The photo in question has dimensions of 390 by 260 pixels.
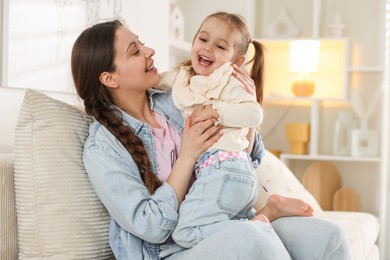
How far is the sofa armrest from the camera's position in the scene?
1.83 metres

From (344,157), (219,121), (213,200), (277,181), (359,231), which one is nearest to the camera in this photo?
(213,200)

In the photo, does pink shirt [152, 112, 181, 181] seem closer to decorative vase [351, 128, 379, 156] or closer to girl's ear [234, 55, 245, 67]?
girl's ear [234, 55, 245, 67]

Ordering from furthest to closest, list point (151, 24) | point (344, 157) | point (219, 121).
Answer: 1. point (344, 157)
2. point (151, 24)
3. point (219, 121)

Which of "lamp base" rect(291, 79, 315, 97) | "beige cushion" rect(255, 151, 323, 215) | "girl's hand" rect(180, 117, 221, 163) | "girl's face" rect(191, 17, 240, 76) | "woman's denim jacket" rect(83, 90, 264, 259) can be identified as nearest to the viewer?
"woman's denim jacket" rect(83, 90, 264, 259)

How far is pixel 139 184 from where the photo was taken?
6.06 ft

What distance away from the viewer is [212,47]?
2.09 meters

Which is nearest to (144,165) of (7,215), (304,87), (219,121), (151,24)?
(219,121)

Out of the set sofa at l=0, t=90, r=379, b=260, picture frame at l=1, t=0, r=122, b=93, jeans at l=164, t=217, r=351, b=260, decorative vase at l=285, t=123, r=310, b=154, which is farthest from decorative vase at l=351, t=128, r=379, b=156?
sofa at l=0, t=90, r=379, b=260

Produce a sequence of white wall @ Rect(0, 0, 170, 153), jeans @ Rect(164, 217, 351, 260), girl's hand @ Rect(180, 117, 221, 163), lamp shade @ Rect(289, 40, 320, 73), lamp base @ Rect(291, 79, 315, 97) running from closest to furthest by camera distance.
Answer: jeans @ Rect(164, 217, 351, 260), girl's hand @ Rect(180, 117, 221, 163), white wall @ Rect(0, 0, 170, 153), lamp shade @ Rect(289, 40, 320, 73), lamp base @ Rect(291, 79, 315, 97)

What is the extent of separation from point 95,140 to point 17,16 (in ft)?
2.60

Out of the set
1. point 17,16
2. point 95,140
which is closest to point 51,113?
point 95,140

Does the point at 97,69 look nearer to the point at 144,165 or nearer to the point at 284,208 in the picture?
the point at 144,165

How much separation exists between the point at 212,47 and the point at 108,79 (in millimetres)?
350

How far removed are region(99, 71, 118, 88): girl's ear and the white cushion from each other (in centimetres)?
116
